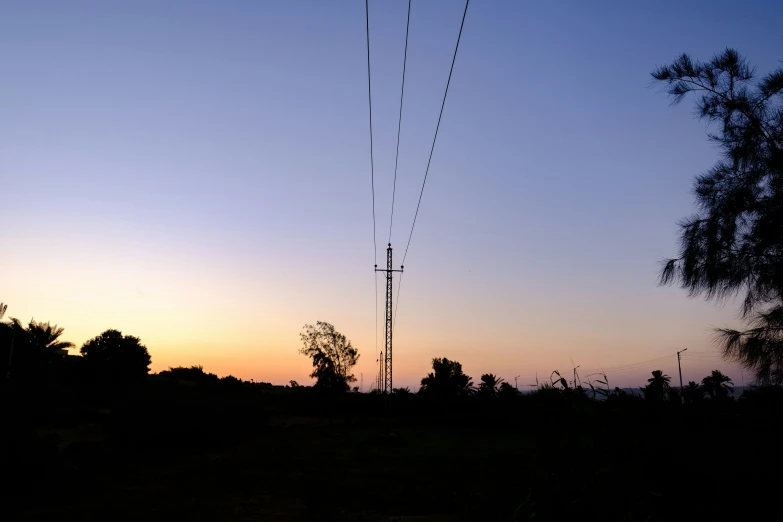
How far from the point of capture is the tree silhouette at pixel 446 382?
5306cm

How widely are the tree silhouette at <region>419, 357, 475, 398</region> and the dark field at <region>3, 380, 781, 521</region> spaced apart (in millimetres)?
5707

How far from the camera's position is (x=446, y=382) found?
57938 mm

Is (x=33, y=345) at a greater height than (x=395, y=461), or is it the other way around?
(x=33, y=345)

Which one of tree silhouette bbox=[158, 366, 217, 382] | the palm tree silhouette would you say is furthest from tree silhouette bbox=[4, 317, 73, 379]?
tree silhouette bbox=[158, 366, 217, 382]

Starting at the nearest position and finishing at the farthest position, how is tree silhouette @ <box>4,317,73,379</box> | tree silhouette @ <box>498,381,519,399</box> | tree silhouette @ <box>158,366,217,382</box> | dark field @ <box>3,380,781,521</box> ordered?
dark field @ <box>3,380,781,521</box>, tree silhouette @ <box>4,317,73,379</box>, tree silhouette @ <box>498,381,519,399</box>, tree silhouette @ <box>158,366,217,382</box>

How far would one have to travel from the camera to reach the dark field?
5410 millimetres

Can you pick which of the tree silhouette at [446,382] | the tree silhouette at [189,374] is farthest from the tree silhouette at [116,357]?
the tree silhouette at [446,382]

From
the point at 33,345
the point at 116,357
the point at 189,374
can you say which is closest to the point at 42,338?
the point at 33,345

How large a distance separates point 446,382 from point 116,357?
107 ft

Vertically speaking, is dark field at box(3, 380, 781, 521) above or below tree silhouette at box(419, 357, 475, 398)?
below

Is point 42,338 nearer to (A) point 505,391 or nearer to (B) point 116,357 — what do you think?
(B) point 116,357

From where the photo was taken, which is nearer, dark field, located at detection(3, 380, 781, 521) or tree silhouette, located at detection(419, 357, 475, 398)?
dark field, located at detection(3, 380, 781, 521)

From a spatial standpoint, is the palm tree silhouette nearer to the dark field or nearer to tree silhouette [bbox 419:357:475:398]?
the dark field

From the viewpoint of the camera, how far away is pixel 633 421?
602cm
